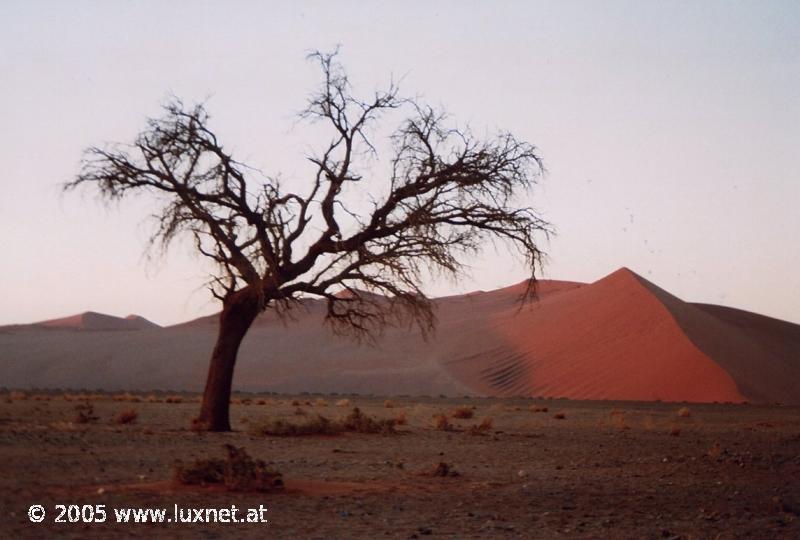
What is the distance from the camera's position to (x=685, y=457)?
1695 cm

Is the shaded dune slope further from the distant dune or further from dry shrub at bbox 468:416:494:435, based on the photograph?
dry shrub at bbox 468:416:494:435

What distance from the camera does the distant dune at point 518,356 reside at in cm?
5308

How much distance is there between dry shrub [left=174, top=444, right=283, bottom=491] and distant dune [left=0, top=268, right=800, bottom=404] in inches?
1330

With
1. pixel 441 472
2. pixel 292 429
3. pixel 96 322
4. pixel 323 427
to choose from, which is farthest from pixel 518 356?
pixel 96 322

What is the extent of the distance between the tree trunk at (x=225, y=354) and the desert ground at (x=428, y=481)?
66 centimetres

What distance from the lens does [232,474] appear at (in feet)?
37.4

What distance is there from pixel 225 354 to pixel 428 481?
7067 mm

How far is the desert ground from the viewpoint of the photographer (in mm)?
10156

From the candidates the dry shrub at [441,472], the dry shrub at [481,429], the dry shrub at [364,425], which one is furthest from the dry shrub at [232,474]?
the dry shrub at [481,429]

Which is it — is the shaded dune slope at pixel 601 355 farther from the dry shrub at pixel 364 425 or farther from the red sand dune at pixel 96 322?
the red sand dune at pixel 96 322

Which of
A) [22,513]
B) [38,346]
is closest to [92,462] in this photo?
[22,513]

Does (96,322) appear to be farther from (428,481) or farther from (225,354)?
(428,481)

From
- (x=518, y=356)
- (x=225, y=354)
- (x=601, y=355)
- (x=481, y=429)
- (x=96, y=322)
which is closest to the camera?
(x=225, y=354)

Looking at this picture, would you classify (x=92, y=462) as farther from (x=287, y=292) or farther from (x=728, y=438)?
(x=728, y=438)
